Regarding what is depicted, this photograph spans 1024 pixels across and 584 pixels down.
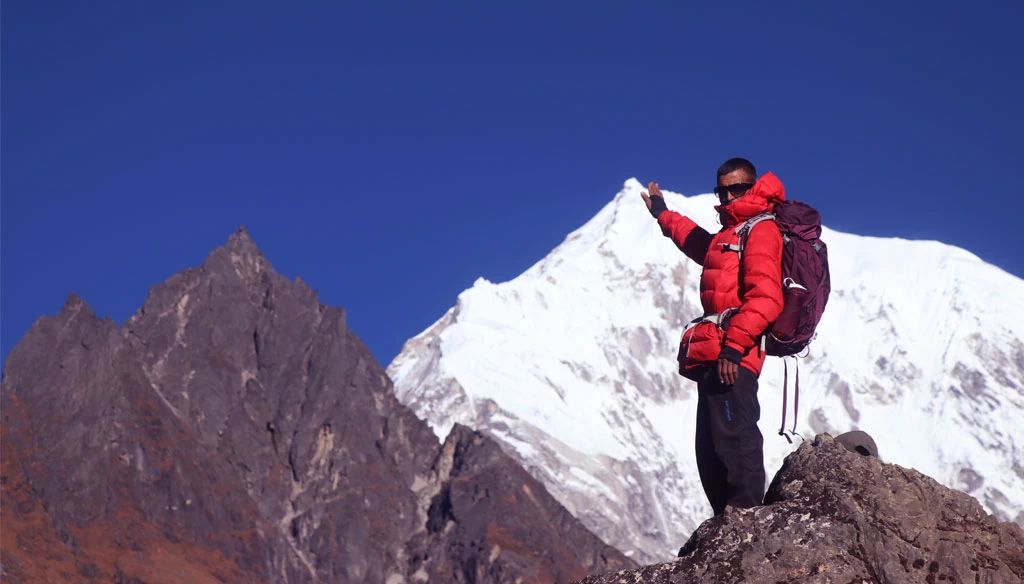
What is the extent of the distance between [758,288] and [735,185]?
4.34 ft

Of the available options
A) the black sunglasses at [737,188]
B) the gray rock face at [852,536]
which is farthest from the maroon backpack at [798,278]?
the gray rock face at [852,536]

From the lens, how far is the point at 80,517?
332 feet

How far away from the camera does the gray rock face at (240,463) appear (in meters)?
103

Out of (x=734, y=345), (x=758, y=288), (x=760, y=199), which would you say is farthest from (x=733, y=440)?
(x=760, y=199)

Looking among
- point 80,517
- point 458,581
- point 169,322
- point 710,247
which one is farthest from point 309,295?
point 710,247

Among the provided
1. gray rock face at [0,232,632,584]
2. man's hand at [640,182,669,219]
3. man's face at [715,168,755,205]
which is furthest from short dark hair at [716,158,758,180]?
gray rock face at [0,232,632,584]

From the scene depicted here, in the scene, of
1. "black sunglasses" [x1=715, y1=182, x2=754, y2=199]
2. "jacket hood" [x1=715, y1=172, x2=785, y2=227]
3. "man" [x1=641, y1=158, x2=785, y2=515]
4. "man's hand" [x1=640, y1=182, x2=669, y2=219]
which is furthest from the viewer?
"man's hand" [x1=640, y1=182, x2=669, y2=219]

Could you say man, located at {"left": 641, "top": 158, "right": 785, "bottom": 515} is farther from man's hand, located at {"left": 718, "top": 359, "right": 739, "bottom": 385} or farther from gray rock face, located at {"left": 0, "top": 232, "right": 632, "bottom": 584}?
gray rock face, located at {"left": 0, "top": 232, "right": 632, "bottom": 584}

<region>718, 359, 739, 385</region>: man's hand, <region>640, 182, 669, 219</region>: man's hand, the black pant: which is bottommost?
the black pant

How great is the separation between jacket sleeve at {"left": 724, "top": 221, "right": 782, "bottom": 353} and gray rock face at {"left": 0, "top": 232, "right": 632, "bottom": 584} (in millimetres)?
80110

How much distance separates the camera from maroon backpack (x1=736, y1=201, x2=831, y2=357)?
11.5 meters

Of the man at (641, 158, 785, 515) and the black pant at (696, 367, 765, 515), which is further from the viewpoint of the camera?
the black pant at (696, 367, 765, 515)

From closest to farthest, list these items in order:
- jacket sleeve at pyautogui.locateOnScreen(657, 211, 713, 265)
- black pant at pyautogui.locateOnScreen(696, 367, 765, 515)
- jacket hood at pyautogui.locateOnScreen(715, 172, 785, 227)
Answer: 1. black pant at pyautogui.locateOnScreen(696, 367, 765, 515)
2. jacket hood at pyautogui.locateOnScreen(715, 172, 785, 227)
3. jacket sleeve at pyautogui.locateOnScreen(657, 211, 713, 265)

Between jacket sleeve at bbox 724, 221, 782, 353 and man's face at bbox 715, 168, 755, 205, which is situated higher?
man's face at bbox 715, 168, 755, 205
